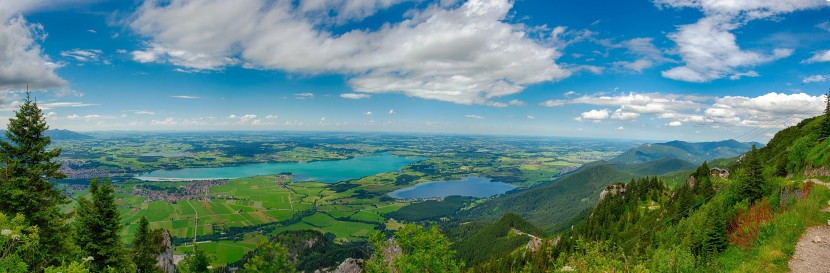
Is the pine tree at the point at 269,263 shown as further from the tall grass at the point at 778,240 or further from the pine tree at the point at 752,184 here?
the pine tree at the point at 752,184

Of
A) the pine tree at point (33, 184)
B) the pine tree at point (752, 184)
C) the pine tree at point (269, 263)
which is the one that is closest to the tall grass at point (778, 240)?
the pine tree at point (752, 184)

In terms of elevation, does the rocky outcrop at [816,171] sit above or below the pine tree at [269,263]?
above

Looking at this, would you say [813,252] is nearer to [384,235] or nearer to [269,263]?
[384,235]

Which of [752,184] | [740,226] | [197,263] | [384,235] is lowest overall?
[740,226]

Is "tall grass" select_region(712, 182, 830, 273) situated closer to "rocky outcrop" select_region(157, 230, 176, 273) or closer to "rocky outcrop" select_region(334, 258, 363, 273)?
"rocky outcrop" select_region(157, 230, 176, 273)

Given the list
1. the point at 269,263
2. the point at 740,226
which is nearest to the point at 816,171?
the point at 740,226

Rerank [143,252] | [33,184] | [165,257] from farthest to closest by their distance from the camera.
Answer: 1. [165,257]
2. [143,252]
3. [33,184]
